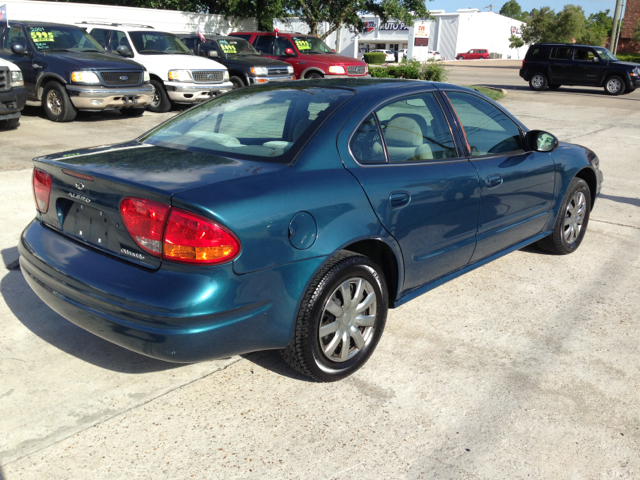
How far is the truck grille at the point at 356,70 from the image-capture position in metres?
17.4

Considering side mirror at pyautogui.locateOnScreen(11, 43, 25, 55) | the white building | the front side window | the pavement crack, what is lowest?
the pavement crack

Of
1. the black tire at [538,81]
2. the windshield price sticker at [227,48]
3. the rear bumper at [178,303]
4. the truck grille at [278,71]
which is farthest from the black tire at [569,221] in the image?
the black tire at [538,81]

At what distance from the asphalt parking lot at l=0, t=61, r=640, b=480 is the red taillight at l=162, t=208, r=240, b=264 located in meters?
0.85

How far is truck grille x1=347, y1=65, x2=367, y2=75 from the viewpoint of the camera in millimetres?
17406

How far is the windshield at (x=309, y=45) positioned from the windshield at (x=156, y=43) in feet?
14.9

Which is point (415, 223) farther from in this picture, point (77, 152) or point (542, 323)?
point (77, 152)

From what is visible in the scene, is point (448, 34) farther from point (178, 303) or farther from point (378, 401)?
point (178, 303)

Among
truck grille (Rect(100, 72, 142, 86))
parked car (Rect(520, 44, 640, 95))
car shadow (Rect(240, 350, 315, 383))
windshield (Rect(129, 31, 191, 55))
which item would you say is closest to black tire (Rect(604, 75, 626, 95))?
parked car (Rect(520, 44, 640, 95))

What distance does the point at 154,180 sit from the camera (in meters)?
→ 2.81

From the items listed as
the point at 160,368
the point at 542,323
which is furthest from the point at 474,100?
the point at 160,368

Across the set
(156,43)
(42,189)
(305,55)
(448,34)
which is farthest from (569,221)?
(448,34)

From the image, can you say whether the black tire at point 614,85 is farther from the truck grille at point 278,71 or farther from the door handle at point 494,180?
the door handle at point 494,180

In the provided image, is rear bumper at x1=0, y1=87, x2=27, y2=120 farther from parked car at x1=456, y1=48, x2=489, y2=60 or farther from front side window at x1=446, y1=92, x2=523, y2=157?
parked car at x1=456, y1=48, x2=489, y2=60

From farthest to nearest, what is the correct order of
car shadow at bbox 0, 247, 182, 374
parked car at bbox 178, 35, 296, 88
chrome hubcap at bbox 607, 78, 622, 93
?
chrome hubcap at bbox 607, 78, 622, 93 → parked car at bbox 178, 35, 296, 88 → car shadow at bbox 0, 247, 182, 374
